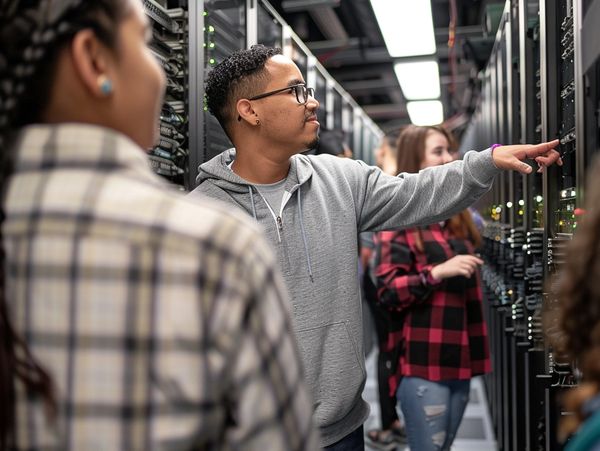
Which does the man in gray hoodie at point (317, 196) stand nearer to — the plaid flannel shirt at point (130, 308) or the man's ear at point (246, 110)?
the man's ear at point (246, 110)

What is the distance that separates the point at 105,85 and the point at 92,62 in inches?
1.5

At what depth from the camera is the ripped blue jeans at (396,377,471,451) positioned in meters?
2.58

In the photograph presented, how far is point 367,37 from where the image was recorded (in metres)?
6.99

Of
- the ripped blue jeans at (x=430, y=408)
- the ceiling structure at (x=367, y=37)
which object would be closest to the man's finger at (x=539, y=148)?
the ripped blue jeans at (x=430, y=408)

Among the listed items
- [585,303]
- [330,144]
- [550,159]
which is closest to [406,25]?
[330,144]

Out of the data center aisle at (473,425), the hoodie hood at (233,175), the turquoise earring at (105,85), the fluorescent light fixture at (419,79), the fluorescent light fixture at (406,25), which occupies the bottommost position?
the data center aisle at (473,425)

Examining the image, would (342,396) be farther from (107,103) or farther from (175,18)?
(175,18)

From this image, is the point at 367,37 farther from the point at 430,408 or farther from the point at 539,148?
the point at 539,148

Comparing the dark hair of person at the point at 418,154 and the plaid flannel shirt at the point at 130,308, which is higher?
the dark hair of person at the point at 418,154

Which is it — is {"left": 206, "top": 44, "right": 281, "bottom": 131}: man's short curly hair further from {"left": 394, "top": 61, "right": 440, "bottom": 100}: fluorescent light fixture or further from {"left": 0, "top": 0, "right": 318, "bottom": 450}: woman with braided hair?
{"left": 394, "top": 61, "right": 440, "bottom": 100}: fluorescent light fixture

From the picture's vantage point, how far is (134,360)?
0.76m

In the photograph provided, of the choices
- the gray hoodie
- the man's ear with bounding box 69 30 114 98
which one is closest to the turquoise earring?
the man's ear with bounding box 69 30 114 98

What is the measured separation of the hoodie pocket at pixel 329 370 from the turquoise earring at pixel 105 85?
3.56ft

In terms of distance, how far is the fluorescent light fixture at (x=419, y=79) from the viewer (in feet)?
20.1
